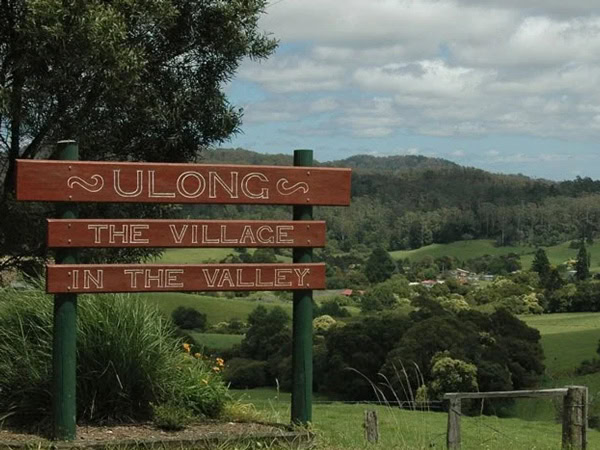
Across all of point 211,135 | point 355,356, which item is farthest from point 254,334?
point 211,135

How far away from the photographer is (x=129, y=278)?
8062 millimetres

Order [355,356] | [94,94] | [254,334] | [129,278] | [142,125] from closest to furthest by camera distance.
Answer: [129,278] < [94,94] < [142,125] < [355,356] < [254,334]

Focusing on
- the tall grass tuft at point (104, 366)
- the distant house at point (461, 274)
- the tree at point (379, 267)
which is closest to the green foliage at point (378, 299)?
the tree at point (379, 267)

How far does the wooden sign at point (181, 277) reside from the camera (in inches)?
310

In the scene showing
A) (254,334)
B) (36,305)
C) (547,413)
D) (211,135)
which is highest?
(211,135)

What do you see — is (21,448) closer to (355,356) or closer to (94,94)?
(94,94)

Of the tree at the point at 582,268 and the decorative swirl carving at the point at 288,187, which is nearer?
the decorative swirl carving at the point at 288,187

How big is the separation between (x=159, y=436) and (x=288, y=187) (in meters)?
2.52

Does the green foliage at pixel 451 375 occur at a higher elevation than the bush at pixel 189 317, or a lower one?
lower

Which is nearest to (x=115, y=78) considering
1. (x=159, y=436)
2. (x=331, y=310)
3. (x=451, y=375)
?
(x=159, y=436)

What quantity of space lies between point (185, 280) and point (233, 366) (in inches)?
1829

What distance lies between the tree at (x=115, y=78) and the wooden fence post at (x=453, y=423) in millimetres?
6246

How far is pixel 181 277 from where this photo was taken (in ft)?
→ 27.0

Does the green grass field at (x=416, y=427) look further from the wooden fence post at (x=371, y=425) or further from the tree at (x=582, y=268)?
the tree at (x=582, y=268)
